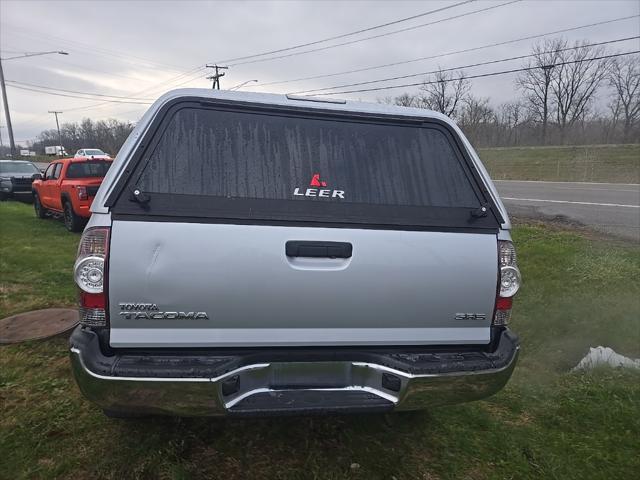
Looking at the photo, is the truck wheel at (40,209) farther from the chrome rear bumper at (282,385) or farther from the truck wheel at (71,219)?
the chrome rear bumper at (282,385)

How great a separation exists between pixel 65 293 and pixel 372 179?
15.5 ft

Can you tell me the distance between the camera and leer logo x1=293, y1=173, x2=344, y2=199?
7.28ft

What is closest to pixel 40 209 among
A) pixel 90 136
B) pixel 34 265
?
pixel 34 265

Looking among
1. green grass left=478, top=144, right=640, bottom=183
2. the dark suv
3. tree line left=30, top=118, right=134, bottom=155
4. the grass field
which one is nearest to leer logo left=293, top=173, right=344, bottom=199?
the grass field

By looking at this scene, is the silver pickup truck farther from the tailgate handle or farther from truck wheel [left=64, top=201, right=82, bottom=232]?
truck wheel [left=64, top=201, right=82, bottom=232]

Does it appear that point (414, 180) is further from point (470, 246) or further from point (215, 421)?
point (215, 421)

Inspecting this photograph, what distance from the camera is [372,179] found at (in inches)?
91.4

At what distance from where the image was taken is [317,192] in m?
2.23

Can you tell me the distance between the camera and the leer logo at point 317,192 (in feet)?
7.28

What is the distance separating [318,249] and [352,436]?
1.38 metres

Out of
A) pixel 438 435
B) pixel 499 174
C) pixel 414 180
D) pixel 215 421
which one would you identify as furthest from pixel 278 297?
pixel 499 174

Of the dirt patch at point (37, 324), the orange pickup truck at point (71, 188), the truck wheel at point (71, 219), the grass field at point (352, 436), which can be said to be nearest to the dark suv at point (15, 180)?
the orange pickup truck at point (71, 188)

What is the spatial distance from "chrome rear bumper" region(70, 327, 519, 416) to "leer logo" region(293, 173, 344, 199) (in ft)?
2.63

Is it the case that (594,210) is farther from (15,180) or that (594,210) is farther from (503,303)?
(15,180)
